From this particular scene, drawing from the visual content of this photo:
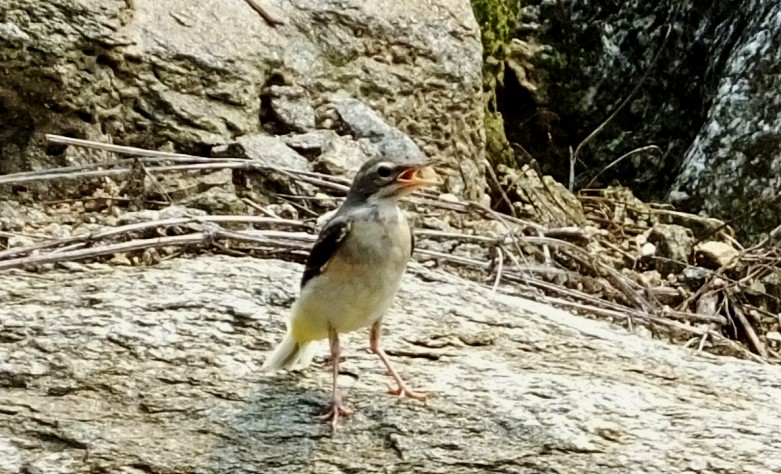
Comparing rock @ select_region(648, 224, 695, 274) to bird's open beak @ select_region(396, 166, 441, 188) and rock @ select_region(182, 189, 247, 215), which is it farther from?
bird's open beak @ select_region(396, 166, 441, 188)

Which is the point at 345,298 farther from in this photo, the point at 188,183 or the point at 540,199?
the point at 540,199

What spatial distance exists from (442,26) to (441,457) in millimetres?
3759

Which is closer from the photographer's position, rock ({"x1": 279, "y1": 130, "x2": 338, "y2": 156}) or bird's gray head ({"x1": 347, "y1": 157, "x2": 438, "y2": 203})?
bird's gray head ({"x1": 347, "y1": 157, "x2": 438, "y2": 203})

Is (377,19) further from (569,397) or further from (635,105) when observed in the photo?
(569,397)

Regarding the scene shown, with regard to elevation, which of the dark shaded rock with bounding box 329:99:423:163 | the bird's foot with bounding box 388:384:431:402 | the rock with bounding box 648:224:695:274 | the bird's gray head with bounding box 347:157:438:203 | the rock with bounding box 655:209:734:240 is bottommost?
the bird's foot with bounding box 388:384:431:402

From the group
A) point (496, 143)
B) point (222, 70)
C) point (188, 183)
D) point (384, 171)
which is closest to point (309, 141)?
point (222, 70)

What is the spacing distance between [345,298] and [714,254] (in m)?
3.37

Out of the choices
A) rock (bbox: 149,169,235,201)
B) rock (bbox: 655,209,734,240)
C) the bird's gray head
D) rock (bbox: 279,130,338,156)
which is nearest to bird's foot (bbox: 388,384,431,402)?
the bird's gray head

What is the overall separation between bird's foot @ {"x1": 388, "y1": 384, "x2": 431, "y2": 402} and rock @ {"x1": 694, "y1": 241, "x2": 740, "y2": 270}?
3.19 m

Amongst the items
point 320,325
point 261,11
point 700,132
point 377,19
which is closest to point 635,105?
point 700,132

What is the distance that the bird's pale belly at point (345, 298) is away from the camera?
457 centimetres

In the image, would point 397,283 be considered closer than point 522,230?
Yes

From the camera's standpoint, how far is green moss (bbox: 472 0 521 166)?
314 inches

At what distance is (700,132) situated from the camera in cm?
782
